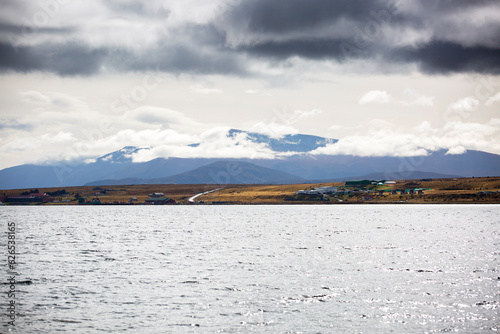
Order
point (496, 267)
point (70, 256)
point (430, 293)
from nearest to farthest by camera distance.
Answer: point (430, 293) → point (496, 267) → point (70, 256)

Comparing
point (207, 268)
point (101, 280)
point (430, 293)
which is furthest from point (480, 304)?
point (101, 280)

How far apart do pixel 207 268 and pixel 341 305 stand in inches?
1179

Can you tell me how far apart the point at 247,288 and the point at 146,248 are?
5231 centimetres

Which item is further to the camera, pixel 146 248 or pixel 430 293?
pixel 146 248

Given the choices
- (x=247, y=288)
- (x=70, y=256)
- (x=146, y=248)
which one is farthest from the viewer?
(x=146, y=248)

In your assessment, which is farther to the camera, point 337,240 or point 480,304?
point 337,240

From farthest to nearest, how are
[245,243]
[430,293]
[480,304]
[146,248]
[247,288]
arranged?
[245,243], [146,248], [247,288], [430,293], [480,304]

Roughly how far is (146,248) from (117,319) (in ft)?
201

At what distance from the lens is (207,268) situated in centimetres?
7400

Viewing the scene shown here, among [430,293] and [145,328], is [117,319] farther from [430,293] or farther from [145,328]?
[430,293]

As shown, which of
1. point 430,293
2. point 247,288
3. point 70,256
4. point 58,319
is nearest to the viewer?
Answer: point 58,319

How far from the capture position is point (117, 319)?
4450cm

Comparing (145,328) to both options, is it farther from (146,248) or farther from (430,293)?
(146,248)

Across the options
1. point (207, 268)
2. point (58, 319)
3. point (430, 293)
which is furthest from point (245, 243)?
point (58, 319)
